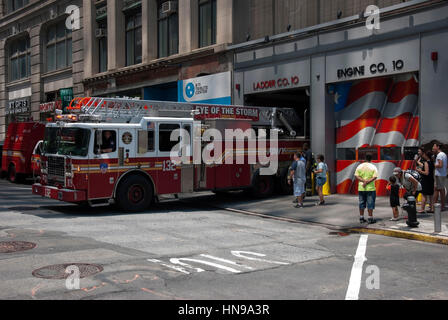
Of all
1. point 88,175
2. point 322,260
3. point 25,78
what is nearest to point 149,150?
point 88,175

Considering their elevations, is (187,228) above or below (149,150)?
below

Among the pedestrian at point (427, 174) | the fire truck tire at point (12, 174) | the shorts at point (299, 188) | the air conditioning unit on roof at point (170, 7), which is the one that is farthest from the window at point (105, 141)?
the air conditioning unit on roof at point (170, 7)

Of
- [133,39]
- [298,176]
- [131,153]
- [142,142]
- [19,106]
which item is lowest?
[298,176]

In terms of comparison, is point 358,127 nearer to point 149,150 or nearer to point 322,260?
point 149,150

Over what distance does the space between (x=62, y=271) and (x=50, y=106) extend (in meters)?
30.0

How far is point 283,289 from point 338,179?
40.7ft

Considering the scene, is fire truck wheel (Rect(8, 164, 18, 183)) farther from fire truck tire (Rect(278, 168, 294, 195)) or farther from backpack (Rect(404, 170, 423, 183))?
backpack (Rect(404, 170, 423, 183))

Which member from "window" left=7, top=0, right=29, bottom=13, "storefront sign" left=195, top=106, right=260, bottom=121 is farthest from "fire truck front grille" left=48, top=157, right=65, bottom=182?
"window" left=7, top=0, right=29, bottom=13

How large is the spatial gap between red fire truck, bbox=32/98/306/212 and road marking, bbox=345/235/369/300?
655 centimetres

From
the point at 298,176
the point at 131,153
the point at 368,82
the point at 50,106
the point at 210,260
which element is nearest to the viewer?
the point at 210,260

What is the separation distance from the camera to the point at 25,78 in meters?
39.5

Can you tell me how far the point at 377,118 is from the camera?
1748 cm

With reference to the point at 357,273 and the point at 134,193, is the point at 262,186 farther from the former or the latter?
the point at 357,273

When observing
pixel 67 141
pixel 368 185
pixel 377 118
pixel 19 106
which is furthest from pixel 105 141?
pixel 19 106
